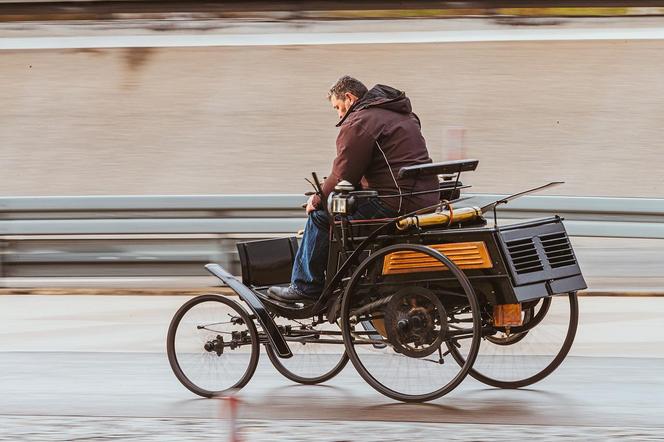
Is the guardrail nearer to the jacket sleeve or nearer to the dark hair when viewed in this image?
the dark hair

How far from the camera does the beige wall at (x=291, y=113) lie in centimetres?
1680

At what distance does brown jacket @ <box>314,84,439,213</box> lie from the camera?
6.93 meters

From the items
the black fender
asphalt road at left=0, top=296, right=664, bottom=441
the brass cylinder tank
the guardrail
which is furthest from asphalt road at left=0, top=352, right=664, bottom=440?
the guardrail

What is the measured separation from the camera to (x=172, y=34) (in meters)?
22.8

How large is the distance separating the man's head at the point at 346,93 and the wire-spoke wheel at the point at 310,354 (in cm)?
134

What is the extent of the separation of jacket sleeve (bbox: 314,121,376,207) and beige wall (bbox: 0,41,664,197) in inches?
350

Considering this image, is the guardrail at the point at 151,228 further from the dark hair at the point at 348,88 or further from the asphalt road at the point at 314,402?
the dark hair at the point at 348,88

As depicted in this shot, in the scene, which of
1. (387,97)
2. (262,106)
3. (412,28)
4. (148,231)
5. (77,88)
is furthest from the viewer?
(412,28)

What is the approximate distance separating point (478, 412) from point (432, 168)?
1363mm

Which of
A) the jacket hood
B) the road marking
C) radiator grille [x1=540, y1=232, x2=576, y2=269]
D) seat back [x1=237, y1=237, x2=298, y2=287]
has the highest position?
the road marking

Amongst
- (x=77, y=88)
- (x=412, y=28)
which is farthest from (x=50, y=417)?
(x=412, y=28)

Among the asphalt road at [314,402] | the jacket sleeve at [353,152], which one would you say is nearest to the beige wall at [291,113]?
the asphalt road at [314,402]

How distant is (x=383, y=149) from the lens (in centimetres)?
698

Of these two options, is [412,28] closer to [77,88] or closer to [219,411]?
[77,88]
